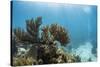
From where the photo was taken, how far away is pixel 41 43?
215 centimetres

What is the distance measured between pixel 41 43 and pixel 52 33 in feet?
0.59

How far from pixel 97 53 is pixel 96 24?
1.23 feet

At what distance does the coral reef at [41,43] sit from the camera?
82.2 inches

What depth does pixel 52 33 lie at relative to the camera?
219 centimetres

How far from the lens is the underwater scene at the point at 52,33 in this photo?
6.83ft

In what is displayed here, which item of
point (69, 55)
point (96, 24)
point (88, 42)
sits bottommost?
point (69, 55)

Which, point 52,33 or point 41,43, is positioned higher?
point 52,33

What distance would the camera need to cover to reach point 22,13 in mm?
2096

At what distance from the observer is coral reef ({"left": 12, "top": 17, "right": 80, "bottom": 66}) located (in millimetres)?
2088

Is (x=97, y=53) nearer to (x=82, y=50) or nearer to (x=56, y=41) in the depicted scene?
(x=82, y=50)

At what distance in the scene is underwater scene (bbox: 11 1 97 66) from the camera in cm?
208
